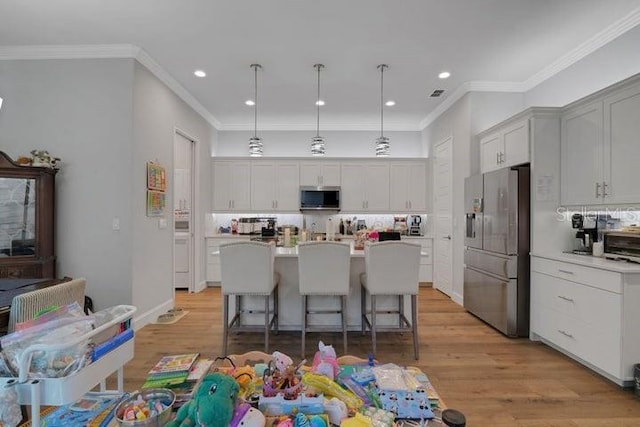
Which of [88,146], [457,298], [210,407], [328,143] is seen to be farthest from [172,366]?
[328,143]

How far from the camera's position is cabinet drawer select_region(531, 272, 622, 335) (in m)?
2.29

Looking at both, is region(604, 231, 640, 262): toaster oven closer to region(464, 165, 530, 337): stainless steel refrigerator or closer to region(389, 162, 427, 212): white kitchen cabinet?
region(464, 165, 530, 337): stainless steel refrigerator

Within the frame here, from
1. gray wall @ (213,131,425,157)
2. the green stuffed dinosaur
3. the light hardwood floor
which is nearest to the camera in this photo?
the green stuffed dinosaur

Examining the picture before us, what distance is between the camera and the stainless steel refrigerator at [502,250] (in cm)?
314

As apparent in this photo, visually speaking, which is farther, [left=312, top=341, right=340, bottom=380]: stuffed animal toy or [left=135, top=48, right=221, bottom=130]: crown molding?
[left=135, top=48, right=221, bottom=130]: crown molding

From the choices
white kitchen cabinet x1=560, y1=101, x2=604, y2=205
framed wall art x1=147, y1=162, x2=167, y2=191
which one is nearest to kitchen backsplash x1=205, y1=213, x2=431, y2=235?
framed wall art x1=147, y1=162, x2=167, y2=191

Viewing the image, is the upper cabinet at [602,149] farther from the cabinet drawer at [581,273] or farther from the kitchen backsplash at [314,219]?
Result: the kitchen backsplash at [314,219]

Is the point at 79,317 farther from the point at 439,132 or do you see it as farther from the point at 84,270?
the point at 439,132

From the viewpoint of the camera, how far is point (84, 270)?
3.20 metres

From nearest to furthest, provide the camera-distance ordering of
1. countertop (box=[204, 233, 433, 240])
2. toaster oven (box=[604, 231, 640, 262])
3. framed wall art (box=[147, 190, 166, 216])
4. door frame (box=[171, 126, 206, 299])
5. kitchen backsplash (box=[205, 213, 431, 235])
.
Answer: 1. toaster oven (box=[604, 231, 640, 262])
2. framed wall art (box=[147, 190, 166, 216])
3. door frame (box=[171, 126, 206, 299])
4. countertop (box=[204, 233, 433, 240])
5. kitchen backsplash (box=[205, 213, 431, 235])

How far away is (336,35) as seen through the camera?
3000mm

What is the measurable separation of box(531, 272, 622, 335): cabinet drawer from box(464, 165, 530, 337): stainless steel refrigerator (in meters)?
0.17

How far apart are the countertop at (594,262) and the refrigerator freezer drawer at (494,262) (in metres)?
0.23

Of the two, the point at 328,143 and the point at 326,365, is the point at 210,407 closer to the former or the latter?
the point at 326,365
